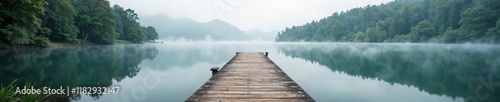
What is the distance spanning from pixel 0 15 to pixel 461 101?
146 feet

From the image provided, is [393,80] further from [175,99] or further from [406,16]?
[406,16]

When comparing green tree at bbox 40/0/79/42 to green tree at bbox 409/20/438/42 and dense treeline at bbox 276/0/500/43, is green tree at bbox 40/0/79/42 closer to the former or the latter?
dense treeline at bbox 276/0/500/43

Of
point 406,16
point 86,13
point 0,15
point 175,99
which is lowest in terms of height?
point 175,99

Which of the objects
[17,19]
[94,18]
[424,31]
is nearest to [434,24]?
[424,31]

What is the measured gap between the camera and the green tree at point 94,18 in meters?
65.0

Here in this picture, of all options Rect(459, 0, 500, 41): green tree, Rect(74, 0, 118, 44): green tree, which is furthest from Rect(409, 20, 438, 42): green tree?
Rect(74, 0, 118, 44): green tree

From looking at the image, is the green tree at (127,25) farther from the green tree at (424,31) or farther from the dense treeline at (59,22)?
the green tree at (424,31)

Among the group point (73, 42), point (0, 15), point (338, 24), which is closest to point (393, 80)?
point (0, 15)

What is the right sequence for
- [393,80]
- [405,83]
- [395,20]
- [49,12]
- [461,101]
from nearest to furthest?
[461,101]
[405,83]
[393,80]
[49,12]
[395,20]

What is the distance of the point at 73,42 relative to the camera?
56.7m

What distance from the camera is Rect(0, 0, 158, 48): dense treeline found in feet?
110

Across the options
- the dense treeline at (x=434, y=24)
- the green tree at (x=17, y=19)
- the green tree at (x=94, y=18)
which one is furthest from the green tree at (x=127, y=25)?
the dense treeline at (x=434, y=24)

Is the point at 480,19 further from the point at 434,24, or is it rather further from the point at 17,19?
the point at 17,19

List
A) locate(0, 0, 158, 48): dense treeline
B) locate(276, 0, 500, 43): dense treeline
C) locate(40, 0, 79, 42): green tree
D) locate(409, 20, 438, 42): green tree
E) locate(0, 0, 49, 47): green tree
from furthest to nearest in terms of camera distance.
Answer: locate(409, 20, 438, 42): green tree < locate(276, 0, 500, 43): dense treeline < locate(40, 0, 79, 42): green tree < locate(0, 0, 158, 48): dense treeline < locate(0, 0, 49, 47): green tree
